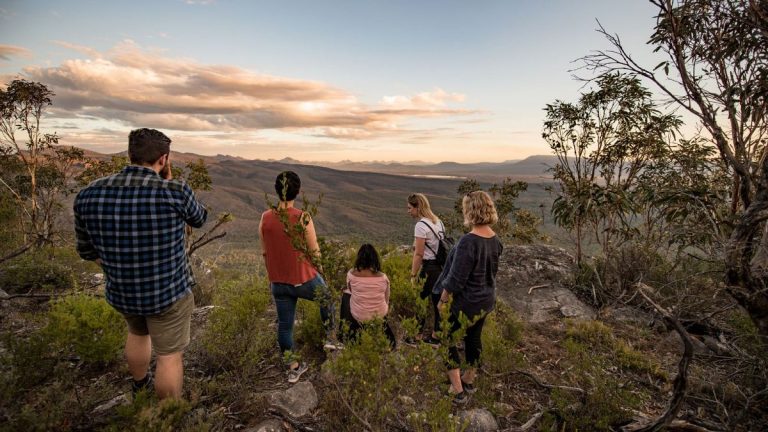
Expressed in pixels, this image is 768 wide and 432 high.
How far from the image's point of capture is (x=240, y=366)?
3.60 m

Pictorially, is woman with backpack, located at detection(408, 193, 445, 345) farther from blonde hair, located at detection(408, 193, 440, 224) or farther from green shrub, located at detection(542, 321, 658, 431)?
green shrub, located at detection(542, 321, 658, 431)

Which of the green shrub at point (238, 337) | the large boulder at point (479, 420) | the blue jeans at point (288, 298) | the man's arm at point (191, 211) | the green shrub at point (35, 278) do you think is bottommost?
the green shrub at point (35, 278)

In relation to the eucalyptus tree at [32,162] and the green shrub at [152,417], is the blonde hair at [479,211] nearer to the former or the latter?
the green shrub at [152,417]

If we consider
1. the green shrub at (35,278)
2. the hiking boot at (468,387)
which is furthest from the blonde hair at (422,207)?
the green shrub at (35,278)

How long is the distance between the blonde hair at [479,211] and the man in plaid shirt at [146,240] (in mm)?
2249

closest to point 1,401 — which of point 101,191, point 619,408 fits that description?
point 101,191

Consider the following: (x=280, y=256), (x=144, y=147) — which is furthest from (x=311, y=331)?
(x=144, y=147)

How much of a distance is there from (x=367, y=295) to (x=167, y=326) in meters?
1.70

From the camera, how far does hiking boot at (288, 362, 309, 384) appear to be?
11.5 feet

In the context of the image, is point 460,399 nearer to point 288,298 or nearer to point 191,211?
point 288,298

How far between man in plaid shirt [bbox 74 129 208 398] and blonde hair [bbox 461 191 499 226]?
2249mm

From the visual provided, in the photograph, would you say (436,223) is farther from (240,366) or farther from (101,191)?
(101,191)

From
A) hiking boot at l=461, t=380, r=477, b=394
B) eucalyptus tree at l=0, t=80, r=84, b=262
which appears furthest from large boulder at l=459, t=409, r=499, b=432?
eucalyptus tree at l=0, t=80, r=84, b=262

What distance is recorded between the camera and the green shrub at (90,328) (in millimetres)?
3217
